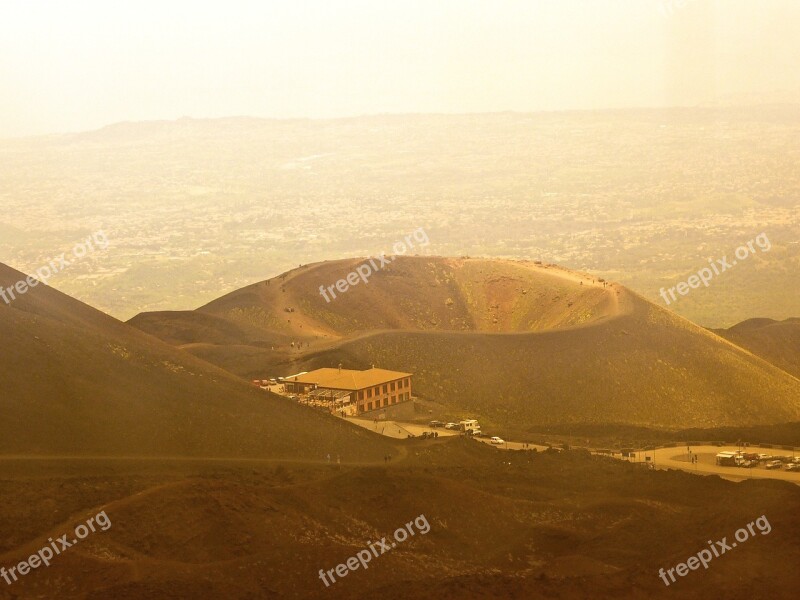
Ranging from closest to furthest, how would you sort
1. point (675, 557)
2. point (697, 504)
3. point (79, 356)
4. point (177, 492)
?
point (675, 557)
point (177, 492)
point (697, 504)
point (79, 356)

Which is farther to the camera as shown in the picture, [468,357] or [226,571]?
[468,357]

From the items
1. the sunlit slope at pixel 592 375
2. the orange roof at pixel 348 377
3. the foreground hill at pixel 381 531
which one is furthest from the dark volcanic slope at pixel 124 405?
the sunlit slope at pixel 592 375

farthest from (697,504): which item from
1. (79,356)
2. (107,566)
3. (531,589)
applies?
(79,356)

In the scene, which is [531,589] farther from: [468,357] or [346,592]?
[468,357]

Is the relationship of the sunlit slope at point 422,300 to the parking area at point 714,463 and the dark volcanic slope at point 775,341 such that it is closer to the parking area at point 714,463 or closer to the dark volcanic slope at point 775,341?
the dark volcanic slope at point 775,341

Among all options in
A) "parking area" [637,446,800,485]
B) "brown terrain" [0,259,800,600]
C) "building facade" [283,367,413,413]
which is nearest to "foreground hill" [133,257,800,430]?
"building facade" [283,367,413,413]

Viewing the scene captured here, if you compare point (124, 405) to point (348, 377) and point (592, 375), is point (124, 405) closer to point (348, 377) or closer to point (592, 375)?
point (348, 377)
